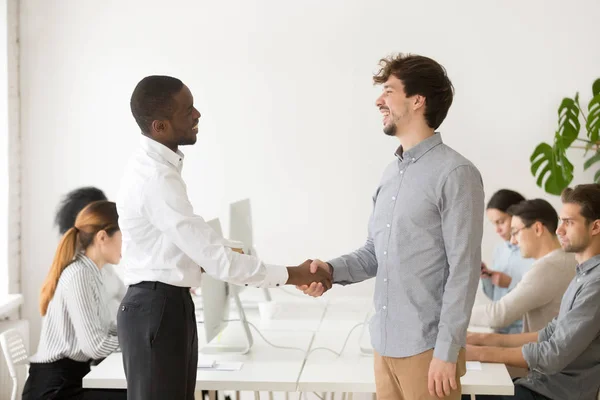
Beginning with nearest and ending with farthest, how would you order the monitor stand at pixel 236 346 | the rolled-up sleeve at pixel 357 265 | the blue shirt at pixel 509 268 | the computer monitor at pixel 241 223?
the rolled-up sleeve at pixel 357 265 < the monitor stand at pixel 236 346 < the computer monitor at pixel 241 223 < the blue shirt at pixel 509 268

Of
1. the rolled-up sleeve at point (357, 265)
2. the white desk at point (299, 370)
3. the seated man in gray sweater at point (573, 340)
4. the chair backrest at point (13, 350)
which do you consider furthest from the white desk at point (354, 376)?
the chair backrest at point (13, 350)

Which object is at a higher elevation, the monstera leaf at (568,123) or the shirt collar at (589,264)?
the monstera leaf at (568,123)

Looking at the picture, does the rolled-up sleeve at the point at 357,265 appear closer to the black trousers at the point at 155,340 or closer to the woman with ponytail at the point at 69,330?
the black trousers at the point at 155,340

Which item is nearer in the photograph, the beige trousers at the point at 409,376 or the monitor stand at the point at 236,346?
the beige trousers at the point at 409,376

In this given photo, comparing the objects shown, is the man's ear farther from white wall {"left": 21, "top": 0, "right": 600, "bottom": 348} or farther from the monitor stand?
white wall {"left": 21, "top": 0, "right": 600, "bottom": 348}

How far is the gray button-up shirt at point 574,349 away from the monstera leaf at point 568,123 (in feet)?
5.14

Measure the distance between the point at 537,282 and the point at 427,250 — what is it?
4.39 ft

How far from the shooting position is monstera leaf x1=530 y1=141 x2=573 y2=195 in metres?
4.07

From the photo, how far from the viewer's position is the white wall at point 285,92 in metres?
4.61

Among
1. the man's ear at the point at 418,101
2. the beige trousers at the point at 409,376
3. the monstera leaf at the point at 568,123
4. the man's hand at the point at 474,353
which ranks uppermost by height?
the monstera leaf at the point at 568,123

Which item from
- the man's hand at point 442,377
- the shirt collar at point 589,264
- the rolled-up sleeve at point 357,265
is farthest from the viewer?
the shirt collar at point 589,264

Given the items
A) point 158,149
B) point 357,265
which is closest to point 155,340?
point 158,149

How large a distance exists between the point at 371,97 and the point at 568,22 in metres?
1.29

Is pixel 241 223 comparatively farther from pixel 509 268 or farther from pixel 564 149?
pixel 564 149
